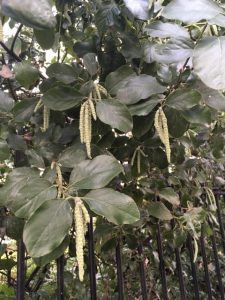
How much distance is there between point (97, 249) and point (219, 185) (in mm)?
808

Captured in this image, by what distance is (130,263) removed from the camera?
197 cm

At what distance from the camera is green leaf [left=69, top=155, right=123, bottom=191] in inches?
33.6

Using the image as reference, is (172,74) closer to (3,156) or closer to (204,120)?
(204,120)

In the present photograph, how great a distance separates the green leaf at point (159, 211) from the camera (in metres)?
1.42

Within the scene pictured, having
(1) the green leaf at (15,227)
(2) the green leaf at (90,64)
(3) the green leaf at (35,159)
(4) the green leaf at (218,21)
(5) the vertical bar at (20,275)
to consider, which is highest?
(2) the green leaf at (90,64)

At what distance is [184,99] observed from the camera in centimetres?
102

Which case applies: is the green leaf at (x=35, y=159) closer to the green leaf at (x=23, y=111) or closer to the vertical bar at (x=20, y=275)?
the green leaf at (x=23, y=111)

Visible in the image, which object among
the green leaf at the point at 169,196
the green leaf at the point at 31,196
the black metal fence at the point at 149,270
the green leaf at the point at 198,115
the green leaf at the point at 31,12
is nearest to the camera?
the green leaf at the point at 31,12

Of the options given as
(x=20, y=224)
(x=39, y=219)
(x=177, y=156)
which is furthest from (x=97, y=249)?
(x=39, y=219)

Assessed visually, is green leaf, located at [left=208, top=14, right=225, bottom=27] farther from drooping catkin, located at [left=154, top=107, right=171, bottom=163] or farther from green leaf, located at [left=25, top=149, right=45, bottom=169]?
green leaf, located at [left=25, top=149, right=45, bottom=169]

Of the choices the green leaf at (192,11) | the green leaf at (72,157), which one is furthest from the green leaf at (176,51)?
the green leaf at (72,157)

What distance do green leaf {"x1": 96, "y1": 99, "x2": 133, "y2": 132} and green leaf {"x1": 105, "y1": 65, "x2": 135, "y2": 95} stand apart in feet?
0.38

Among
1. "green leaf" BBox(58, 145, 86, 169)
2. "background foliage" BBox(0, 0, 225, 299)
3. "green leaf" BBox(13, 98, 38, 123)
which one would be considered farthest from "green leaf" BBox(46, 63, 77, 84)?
"green leaf" BBox(58, 145, 86, 169)

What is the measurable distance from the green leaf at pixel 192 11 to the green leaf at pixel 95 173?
360 millimetres
